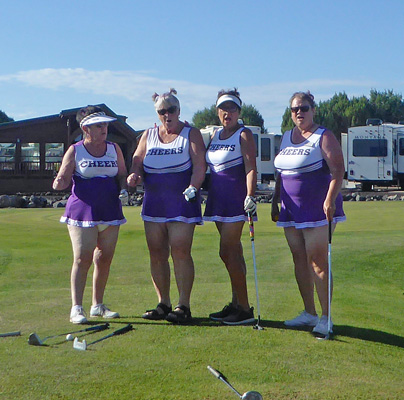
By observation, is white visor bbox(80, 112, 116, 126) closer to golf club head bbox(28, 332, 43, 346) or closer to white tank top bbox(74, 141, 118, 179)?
white tank top bbox(74, 141, 118, 179)

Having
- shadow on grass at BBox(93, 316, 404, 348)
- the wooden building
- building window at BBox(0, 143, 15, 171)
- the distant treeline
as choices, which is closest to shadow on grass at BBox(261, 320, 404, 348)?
shadow on grass at BBox(93, 316, 404, 348)

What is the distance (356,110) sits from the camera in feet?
296

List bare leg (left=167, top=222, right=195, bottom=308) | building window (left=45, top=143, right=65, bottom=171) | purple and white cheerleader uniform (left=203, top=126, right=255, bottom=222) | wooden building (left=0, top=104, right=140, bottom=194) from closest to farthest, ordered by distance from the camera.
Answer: purple and white cheerleader uniform (left=203, top=126, right=255, bottom=222), bare leg (left=167, top=222, right=195, bottom=308), wooden building (left=0, top=104, right=140, bottom=194), building window (left=45, top=143, right=65, bottom=171)

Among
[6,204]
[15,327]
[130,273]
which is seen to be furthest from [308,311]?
[6,204]

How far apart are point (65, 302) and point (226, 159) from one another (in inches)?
96.6

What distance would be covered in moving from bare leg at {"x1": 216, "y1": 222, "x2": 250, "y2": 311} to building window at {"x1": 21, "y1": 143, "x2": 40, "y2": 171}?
33778 mm

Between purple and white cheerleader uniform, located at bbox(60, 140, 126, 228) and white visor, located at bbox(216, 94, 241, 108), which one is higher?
white visor, located at bbox(216, 94, 241, 108)

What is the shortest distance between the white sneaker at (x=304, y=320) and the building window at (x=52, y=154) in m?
34.1

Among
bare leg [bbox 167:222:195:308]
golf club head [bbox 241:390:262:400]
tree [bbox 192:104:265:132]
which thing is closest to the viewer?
golf club head [bbox 241:390:262:400]

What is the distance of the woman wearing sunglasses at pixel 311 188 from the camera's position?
5.82 metres

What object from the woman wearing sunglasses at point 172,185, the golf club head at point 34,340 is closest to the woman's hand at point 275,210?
the woman wearing sunglasses at point 172,185

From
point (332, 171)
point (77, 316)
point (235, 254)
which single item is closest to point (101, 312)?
point (77, 316)

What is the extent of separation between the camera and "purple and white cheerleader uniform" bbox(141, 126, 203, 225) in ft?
20.7

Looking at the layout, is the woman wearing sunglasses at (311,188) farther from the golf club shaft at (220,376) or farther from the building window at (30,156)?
the building window at (30,156)
